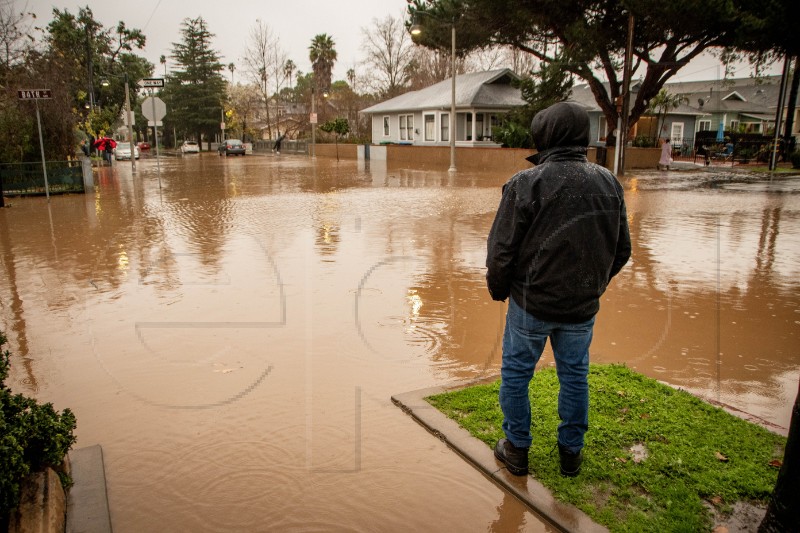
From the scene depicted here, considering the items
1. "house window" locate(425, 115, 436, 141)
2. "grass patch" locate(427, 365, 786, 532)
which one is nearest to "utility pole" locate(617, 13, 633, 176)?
"house window" locate(425, 115, 436, 141)

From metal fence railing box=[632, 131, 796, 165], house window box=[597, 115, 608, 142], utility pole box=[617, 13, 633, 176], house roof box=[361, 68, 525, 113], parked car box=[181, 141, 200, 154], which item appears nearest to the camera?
utility pole box=[617, 13, 633, 176]

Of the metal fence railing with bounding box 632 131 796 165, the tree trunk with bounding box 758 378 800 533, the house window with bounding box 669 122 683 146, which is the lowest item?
the tree trunk with bounding box 758 378 800 533

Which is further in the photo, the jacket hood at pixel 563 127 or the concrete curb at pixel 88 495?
the jacket hood at pixel 563 127

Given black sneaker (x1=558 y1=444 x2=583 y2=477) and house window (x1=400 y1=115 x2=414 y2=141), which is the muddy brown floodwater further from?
house window (x1=400 y1=115 x2=414 y2=141)

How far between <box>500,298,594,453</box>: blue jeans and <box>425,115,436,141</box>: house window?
126 ft

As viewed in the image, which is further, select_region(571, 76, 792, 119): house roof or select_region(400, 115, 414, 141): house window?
select_region(571, 76, 792, 119): house roof

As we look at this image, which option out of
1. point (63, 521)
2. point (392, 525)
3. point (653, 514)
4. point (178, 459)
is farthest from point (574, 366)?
point (63, 521)

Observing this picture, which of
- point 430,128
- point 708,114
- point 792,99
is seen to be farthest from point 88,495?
point 708,114

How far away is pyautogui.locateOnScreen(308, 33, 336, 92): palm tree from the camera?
7500 cm

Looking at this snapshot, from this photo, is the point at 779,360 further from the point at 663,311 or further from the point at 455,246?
the point at 455,246

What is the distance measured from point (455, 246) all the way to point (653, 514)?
736 cm

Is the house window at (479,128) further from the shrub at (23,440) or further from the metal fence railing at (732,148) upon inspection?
the shrub at (23,440)

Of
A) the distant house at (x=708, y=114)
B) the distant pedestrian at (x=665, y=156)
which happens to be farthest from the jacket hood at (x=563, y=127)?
the distant house at (x=708, y=114)

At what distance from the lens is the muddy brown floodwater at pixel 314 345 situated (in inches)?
129
